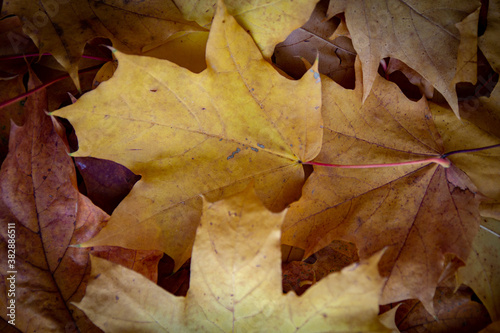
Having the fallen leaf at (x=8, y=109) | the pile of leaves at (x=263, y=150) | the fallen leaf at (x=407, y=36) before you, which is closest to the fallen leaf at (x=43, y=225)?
the pile of leaves at (x=263, y=150)

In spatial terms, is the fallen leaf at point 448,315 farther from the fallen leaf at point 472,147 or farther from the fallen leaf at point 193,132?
the fallen leaf at point 193,132

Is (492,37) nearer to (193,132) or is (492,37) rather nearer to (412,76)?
(412,76)

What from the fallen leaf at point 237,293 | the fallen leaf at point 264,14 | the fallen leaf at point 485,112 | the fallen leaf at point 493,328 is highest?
the fallen leaf at point 264,14

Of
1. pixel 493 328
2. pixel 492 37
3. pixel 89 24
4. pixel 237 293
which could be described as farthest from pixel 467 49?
pixel 89 24

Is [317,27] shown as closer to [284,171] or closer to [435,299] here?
[284,171]

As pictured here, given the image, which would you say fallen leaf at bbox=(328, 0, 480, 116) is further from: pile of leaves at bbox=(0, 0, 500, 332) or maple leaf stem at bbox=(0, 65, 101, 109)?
maple leaf stem at bbox=(0, 65, 101, 109)
